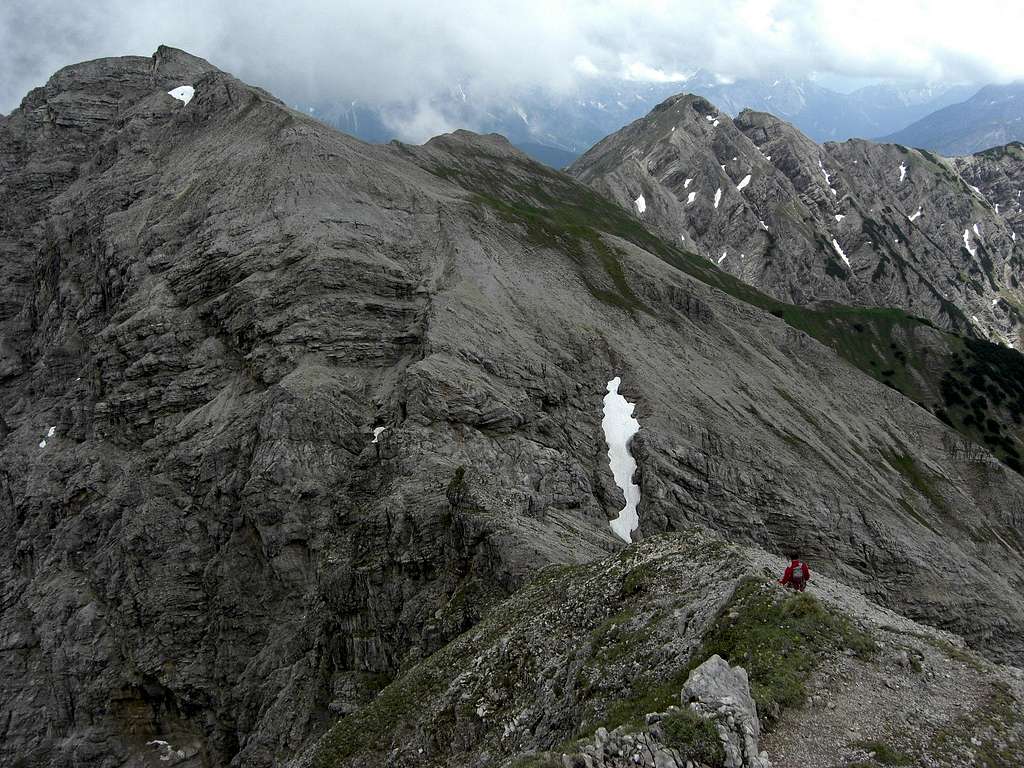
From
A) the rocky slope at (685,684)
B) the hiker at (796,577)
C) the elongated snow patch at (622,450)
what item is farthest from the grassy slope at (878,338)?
the hiker at (796,577)

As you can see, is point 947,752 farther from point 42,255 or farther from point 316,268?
point 42,255

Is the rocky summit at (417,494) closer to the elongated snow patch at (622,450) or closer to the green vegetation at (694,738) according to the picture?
the green vegetation at (694,738)

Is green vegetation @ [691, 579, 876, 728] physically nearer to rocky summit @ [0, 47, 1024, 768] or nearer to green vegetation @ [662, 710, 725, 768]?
rocky summit @ [0, 47, 1024, 768]

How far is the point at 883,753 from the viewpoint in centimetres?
1512

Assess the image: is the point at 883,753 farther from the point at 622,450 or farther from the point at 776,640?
the point at 622,450

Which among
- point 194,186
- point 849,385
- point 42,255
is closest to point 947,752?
point 194,186

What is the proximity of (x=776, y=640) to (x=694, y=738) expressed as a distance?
4.88m

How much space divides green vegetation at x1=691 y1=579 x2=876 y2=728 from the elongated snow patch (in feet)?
106

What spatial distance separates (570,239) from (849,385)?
44282mm

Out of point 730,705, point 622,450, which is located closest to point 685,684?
point 730,705

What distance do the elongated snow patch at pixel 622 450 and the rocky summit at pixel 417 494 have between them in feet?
1.37

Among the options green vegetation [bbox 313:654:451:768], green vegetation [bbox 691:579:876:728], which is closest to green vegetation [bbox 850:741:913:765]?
green vegetation [bbox 691:579:876:728]

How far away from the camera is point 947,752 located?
1523cm

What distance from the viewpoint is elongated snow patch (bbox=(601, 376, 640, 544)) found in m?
55.2
